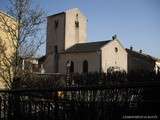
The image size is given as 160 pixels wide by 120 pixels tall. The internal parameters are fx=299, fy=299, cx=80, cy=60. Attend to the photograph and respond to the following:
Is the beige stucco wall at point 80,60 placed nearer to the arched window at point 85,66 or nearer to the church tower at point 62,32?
the arched window at point 85,66

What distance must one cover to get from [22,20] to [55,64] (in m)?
43.2

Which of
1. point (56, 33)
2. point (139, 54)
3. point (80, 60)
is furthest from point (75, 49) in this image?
point (139, 54)

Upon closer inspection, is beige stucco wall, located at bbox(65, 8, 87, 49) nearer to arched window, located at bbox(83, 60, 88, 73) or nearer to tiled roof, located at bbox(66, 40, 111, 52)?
tiled roof, located at bbox(66, 40, 111, 52)

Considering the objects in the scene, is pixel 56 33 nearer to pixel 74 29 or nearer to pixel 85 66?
pixel 74 29

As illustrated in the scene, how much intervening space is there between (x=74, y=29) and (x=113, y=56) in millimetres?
9376

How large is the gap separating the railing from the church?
155ft

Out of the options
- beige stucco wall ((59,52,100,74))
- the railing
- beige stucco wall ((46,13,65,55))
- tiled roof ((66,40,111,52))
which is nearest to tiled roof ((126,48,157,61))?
tiled roof ((66,40,111,52))

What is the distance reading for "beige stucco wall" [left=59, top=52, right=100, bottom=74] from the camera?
51.8 m

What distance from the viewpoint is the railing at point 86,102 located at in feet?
10.8

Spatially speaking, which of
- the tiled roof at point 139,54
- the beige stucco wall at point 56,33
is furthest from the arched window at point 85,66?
the tiled roof at point 139,54

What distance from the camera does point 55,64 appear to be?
186 feet

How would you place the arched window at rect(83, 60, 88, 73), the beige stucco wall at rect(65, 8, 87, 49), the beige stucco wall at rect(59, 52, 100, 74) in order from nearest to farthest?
the beige stucco wall at rect(59, 52, 100, 74) < the arched window at rect(83, 60, 88, 73) < the beige stucco wall at rect(65, 8, 87, 49)

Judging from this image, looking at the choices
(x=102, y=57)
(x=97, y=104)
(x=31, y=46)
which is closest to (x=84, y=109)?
(x=97, y=104)

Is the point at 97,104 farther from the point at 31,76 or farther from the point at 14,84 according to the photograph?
the point at 31,76
